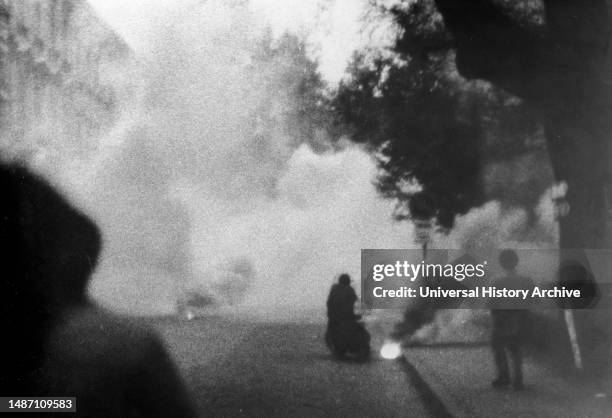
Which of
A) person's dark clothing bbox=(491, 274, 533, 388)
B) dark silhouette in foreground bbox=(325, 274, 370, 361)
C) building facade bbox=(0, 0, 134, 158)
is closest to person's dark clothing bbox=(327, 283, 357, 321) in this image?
dark silhouette in foreground bbox=(325, 274, 370, 361)

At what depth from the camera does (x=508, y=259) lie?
8.40 feet

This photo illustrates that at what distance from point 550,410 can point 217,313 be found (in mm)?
1311

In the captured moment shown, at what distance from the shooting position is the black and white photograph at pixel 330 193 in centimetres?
257

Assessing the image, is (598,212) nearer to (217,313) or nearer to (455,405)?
(455,405)

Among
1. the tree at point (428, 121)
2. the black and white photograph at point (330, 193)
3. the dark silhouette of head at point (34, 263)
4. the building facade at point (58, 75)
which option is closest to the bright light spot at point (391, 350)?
the black and white photograph at point (330, 193)

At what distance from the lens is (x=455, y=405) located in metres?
2.62

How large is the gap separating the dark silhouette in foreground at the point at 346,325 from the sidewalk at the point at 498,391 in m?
0.17

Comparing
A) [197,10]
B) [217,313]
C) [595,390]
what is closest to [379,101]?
[197,10]

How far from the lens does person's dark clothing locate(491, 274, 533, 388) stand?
2.57 m

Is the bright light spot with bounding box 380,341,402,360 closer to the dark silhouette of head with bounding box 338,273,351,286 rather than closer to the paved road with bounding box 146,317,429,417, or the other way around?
Answer: the paved road with bounding box 146,317,429,417

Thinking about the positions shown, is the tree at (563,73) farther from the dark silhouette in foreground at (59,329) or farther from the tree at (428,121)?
the dark silhouette in foreground at (59,329)

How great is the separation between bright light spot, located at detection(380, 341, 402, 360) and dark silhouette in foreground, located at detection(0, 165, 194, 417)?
82 centimetres

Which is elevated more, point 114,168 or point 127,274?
point 114,168

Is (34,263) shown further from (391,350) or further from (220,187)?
(391,350)
